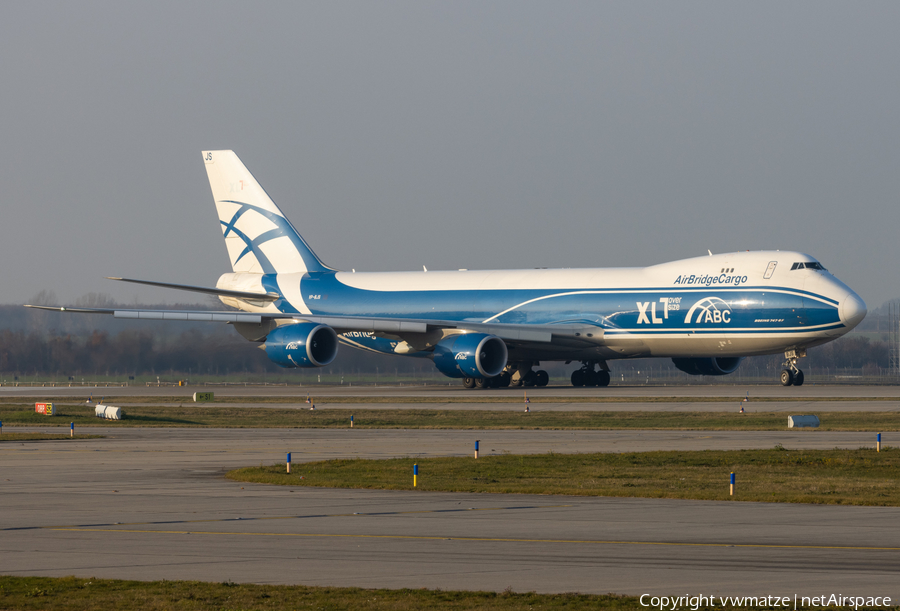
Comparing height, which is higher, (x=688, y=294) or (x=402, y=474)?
(x=688, y=294)

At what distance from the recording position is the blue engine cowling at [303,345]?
179ft

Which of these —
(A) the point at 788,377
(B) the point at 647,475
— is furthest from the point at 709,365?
(B) the point at 647,475

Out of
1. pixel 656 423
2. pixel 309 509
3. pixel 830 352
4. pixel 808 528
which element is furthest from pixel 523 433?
pixel 830 352

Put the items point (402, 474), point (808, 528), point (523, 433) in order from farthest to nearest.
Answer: point (523, 433), point (402, 474), point (808, 528)

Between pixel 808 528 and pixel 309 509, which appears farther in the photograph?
pixel 309 509

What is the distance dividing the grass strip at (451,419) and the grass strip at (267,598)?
949 inches

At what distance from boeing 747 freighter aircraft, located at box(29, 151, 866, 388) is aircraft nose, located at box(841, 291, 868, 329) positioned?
0.06 m

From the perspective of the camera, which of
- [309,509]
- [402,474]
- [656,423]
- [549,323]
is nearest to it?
[309,509]

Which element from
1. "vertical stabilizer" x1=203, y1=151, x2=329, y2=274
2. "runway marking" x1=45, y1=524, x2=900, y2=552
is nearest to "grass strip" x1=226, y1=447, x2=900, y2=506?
"runway marking" x1=45, y1=524, x2=900, y2=552

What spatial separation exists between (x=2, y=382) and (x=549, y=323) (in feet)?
156

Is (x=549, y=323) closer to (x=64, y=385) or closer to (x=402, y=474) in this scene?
(x=402, y=474)

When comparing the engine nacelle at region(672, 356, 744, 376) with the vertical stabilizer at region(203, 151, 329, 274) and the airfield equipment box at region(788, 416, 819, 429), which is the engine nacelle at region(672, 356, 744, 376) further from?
the airfield equipment box at region(788, 416, 819, 429)

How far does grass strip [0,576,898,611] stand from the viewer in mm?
10359

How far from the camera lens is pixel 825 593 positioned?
10.6m
